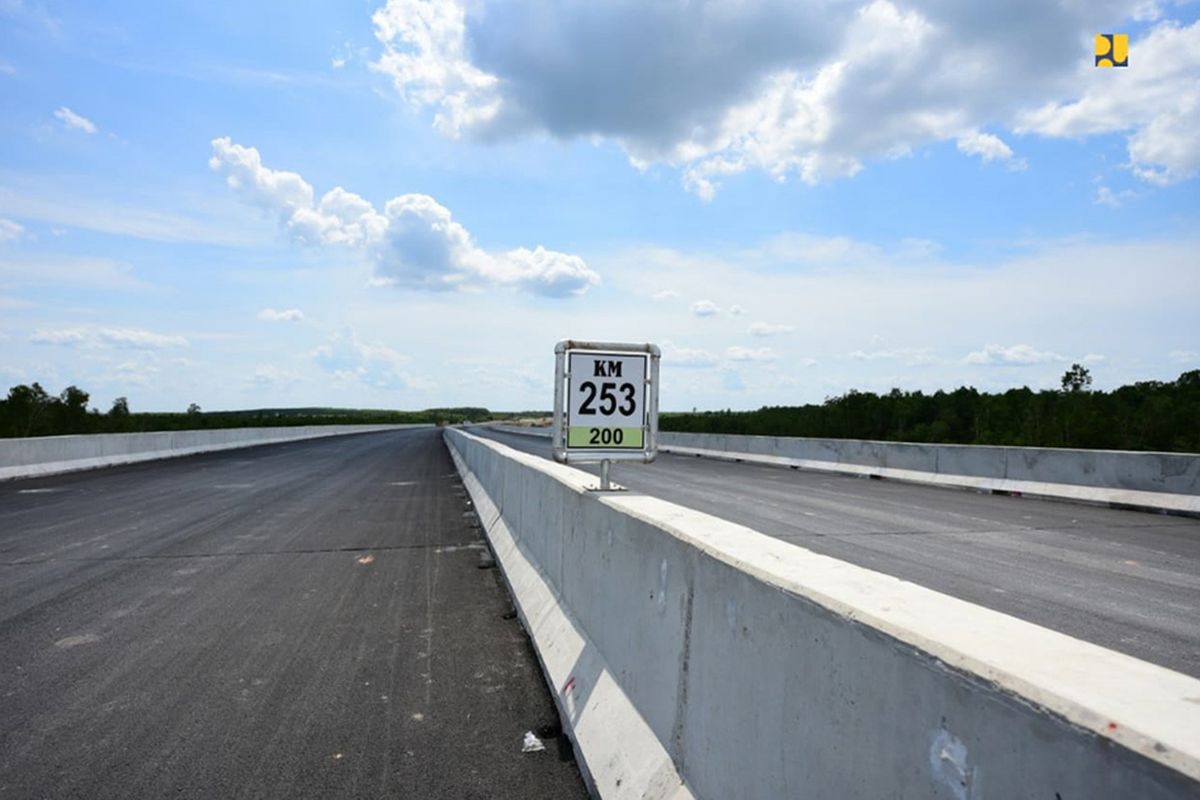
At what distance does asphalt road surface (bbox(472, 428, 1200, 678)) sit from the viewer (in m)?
6.73

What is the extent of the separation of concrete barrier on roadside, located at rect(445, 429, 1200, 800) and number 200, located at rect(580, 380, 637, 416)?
192 cm

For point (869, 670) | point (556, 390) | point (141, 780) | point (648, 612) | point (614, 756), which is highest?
point (556, 390)

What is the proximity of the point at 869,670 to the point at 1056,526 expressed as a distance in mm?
12278

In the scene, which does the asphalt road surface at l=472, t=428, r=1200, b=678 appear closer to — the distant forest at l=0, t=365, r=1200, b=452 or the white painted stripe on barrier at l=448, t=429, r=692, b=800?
the white painted stripe on barrier at l=448, t=429, r=692, b=800

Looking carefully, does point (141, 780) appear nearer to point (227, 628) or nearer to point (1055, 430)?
point (227, 628)

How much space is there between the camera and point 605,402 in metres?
6.89

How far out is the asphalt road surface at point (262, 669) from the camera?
414cm

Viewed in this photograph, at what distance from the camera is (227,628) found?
22.4 feet

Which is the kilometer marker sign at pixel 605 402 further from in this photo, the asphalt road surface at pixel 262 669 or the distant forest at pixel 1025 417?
Result: the distant forest at pixel 1025 417

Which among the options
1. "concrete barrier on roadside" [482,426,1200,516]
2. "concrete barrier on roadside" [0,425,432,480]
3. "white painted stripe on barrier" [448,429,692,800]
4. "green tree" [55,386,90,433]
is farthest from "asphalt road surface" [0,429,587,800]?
"green tree" [55,386,90,433]

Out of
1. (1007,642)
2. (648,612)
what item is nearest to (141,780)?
(648,612)

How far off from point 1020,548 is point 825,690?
31.0 feet

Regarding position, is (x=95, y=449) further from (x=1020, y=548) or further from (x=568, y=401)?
(x=1020, y=548)

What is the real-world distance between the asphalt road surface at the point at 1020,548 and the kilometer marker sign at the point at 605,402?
354 cm
